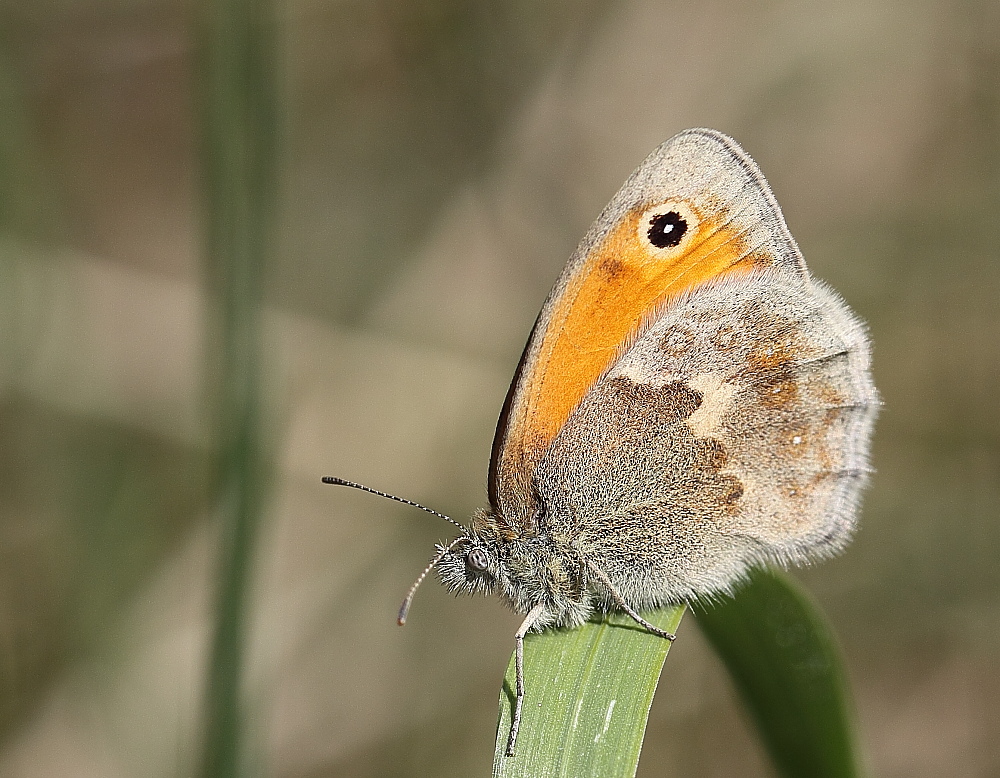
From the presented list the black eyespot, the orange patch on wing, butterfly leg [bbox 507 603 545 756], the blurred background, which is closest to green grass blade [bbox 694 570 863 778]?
butterfly leg [bbox 507 603 545 756]

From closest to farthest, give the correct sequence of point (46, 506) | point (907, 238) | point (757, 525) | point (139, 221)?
point (757, 525)
point (46, 506)
point (907, 238)
point (139, 221)

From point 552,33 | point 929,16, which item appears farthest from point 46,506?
point 929,16

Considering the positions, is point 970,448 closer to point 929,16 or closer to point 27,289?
point 929,16

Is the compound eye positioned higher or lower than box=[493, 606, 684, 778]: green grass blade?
higher

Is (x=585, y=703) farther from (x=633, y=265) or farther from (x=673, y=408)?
(x=633, y=265)

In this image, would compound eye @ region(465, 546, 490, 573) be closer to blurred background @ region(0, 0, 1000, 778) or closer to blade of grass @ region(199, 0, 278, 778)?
blade of grass @ region(199, 0, 278, 778)

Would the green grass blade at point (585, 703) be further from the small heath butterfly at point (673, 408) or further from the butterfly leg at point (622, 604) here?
the small heath butterfly at point (673, 408)

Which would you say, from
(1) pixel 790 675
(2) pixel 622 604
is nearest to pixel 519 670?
(2) pixel 622 604
